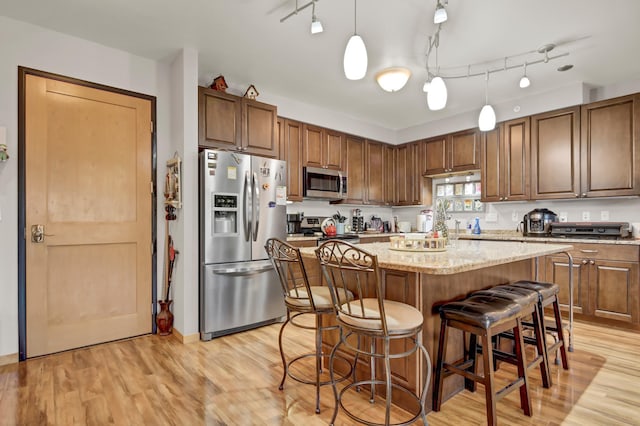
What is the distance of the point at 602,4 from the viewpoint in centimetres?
240

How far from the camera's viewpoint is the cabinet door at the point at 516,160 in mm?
4117

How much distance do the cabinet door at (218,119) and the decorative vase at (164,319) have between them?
156 cm

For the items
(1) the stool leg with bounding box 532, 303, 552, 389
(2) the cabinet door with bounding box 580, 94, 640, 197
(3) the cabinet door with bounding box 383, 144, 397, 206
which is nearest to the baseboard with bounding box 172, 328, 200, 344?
(1) the stool leg with bounding box 532, 303, 552, 389

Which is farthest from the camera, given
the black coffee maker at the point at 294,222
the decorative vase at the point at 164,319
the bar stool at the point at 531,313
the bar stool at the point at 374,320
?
the black coffee maker at the point at 294,222

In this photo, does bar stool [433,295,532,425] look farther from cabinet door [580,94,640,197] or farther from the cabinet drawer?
cabinet door [580,94,640,197]

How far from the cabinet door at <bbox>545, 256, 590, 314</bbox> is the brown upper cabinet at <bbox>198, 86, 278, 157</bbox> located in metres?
3.27

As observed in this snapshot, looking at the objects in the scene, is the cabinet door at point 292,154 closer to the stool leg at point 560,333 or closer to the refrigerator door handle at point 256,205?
the refrigerator door handle at point 256,205

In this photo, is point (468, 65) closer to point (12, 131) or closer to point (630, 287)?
point (630, 287)

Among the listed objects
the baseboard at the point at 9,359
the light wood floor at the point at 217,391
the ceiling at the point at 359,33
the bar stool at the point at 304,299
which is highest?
the ceiling at the point at 359,33

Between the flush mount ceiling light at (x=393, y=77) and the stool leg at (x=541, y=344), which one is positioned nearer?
the stool leg at (x=541, y=344)

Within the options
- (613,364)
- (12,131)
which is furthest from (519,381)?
(12,131)

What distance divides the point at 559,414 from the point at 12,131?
161 inches

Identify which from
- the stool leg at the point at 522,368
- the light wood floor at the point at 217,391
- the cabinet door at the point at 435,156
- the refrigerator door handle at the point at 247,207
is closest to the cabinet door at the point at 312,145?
the refrigerator door handle at the point at 247,207

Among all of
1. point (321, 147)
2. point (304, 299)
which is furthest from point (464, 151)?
point (304, 299)
